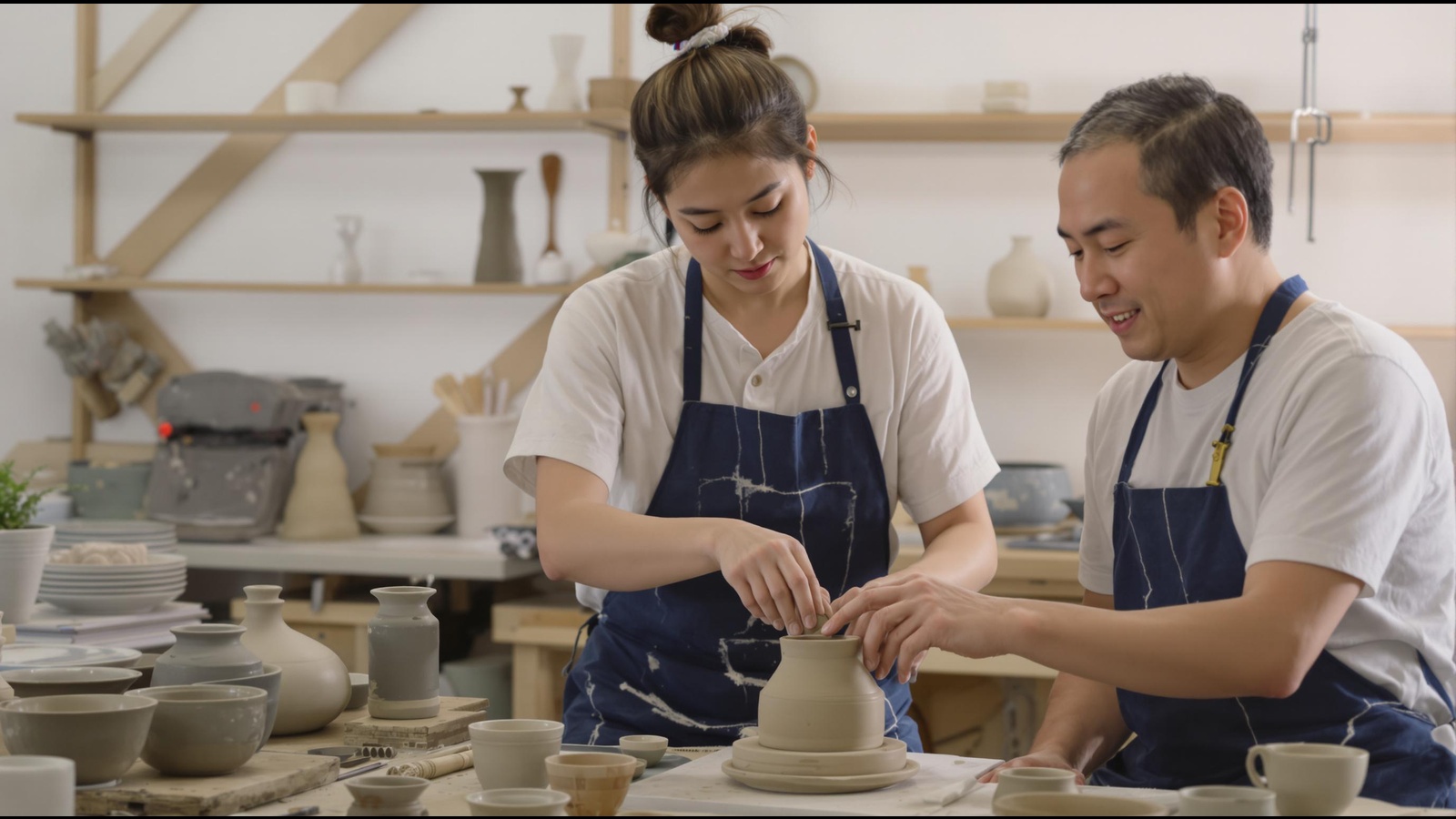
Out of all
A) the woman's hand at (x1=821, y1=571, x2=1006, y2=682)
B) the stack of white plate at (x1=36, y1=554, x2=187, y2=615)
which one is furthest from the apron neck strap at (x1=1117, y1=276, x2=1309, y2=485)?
the stack of white plate at (x1=36, y1=554, x2=187, y2=615)

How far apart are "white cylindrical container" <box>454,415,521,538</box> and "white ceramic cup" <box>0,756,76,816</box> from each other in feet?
11.0

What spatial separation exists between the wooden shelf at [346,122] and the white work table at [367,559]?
1364mm

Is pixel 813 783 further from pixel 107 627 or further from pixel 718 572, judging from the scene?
pixel 107 627

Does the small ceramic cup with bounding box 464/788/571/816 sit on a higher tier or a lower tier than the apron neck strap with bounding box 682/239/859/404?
lower

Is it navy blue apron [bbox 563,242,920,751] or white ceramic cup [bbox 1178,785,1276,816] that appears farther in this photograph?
navy blue apron [bbox 563,242,920,751]

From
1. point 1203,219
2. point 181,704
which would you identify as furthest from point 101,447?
point 1203,219

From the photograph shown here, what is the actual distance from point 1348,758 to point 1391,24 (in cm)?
369

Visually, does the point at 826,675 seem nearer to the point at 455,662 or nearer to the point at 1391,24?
the point at 455,662

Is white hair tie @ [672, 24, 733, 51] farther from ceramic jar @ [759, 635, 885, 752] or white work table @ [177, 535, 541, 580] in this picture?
white work table @ [177, 535, 541, 580]

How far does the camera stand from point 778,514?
2238 mm

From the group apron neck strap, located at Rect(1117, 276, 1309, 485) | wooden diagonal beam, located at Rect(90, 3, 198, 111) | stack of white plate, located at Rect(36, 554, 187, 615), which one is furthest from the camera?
wooden diagonal beam, located at Rect(90, 3, 198, 111)

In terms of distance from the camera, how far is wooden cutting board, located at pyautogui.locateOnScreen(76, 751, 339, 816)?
4.99 feet

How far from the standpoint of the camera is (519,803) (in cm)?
140

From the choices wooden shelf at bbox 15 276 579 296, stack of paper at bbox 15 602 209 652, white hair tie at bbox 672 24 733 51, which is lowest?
stack of paper at bbox 15 602 209 652
